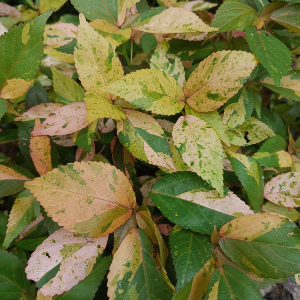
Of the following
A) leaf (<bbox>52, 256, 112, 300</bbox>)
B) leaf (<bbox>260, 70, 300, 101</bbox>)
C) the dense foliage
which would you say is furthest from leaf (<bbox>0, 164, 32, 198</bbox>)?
leaf (<bbox>260, 70, 300, 101</bbox>)

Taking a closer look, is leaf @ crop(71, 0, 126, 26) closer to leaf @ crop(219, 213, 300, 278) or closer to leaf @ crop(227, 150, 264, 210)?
leaf @ crop(227, 150, 264, 210)

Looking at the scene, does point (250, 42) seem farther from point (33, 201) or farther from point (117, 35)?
point (33, 201)

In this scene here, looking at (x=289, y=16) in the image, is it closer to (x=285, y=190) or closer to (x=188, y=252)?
(x=285, y=190)

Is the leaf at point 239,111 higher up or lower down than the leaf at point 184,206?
higher up

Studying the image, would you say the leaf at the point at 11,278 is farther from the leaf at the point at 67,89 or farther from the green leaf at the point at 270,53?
the green leaf at the point at 270,53

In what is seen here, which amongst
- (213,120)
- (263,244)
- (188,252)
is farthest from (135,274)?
(213,120)

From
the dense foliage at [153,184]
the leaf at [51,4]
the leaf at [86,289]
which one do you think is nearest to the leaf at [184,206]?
the dense foliage at [153,184]
